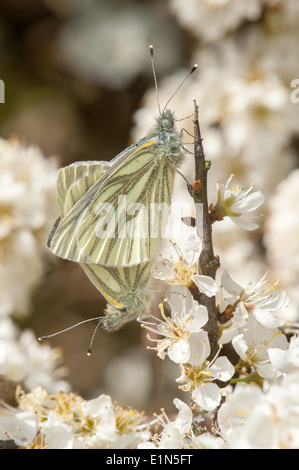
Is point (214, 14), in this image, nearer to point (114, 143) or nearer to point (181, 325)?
point (114, 143)

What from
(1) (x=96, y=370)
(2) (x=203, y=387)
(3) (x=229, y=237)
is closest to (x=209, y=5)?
(3) (x=229, y=237)

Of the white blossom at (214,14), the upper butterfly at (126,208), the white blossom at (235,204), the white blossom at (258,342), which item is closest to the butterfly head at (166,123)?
the upper butterfly at (126,208)

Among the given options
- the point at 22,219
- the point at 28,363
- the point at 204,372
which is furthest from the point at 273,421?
Answer: the point at 22,219

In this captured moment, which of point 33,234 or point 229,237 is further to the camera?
point 229,237

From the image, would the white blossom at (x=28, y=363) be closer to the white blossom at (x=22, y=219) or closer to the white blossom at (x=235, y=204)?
the white blossom at (x=22, y=219)
